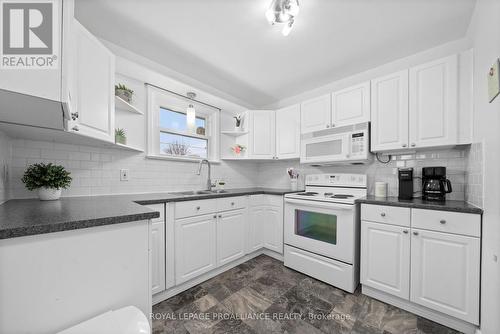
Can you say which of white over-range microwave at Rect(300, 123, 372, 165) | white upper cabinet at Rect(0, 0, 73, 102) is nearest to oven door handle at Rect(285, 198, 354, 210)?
white over-range microwave at Rect(300, 123, 372, 165)

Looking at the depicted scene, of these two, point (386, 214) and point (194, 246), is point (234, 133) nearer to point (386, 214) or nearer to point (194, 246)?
point (194, 246)

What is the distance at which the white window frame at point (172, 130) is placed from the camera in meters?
2.19

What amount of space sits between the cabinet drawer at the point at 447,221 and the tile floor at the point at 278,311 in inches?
29.0

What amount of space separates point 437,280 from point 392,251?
302 millimetres

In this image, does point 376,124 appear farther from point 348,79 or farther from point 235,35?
point 235,35

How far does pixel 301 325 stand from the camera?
140 cm

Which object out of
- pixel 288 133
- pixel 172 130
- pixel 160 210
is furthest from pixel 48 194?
pixel 288 133

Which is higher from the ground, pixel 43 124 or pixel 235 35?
pixel 235 35

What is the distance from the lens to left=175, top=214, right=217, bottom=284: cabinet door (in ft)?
5.73

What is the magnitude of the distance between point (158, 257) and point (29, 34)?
1579mm

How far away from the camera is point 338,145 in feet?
7.13

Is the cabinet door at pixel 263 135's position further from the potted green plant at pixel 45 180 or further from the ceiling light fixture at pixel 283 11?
the potted green plant at pixel 45 180

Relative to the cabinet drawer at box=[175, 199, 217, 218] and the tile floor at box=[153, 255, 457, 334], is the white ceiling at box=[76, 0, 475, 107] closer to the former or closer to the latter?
the cabinet drawer at box=[175, 199, 217, 218]

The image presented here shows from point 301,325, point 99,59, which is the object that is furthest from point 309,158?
point 99,59
